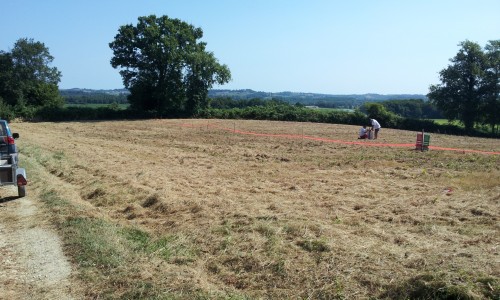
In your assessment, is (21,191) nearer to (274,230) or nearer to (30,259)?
(30,259)

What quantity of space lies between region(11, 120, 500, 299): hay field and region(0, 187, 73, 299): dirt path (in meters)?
0.25

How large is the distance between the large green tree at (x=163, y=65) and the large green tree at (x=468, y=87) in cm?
3076

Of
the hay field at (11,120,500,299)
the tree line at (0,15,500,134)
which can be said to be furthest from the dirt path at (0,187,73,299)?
the tree line at (0,15,500,134)

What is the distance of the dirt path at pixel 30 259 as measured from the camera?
5.57 metres

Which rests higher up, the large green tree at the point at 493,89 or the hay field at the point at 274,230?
the large green tree at the point at 493,89

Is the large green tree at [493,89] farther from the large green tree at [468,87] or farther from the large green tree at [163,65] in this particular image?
the large green tree at [163,65]

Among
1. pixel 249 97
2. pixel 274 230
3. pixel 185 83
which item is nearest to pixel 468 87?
pixel 185 83

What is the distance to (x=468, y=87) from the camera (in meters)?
59.5

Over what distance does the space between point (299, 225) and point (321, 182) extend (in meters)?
5.47

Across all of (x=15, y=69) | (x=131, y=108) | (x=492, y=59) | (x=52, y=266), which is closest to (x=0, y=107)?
(x=131, y=108)

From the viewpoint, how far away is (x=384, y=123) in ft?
178

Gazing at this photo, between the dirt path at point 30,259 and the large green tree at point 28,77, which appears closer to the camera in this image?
the dirt path at point 30,259

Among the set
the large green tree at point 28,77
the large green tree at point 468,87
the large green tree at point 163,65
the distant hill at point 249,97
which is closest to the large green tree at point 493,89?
the large green tree at point 468,87

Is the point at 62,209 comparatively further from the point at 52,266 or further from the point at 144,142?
the point at 144,142
